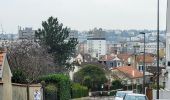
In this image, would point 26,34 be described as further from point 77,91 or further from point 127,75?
point 77,91

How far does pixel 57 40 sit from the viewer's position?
9600 centimetres

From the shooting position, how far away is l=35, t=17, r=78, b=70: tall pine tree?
3725 inches

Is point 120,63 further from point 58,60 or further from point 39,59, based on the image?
point 39,59

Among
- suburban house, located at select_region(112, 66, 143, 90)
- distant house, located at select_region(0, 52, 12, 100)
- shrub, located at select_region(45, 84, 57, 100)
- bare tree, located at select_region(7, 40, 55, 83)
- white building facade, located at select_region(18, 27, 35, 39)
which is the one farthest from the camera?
suburban house, located at select_region(112, 66, 143, 90)

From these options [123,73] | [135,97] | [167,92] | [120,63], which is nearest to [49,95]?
[167,92]

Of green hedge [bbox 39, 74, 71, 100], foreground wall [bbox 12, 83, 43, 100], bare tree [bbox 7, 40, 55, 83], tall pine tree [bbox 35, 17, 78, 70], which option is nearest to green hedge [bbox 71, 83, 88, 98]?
bare tree [bbox 7, 40, 55, 83]

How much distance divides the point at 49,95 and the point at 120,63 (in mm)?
125478

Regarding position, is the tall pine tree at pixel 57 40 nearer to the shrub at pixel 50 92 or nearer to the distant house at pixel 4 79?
the shrub at pixel 50 92

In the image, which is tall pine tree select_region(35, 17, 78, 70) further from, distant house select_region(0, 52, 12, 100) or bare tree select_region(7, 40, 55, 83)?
distant house select_region(0, 52, 12, 100)

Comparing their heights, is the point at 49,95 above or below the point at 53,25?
below

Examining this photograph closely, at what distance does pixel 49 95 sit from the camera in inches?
1863

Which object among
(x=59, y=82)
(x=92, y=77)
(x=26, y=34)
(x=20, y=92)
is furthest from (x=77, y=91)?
(x=20, y=92)

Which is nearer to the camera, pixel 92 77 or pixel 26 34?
pixel 92 77

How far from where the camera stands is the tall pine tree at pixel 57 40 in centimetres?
9462
